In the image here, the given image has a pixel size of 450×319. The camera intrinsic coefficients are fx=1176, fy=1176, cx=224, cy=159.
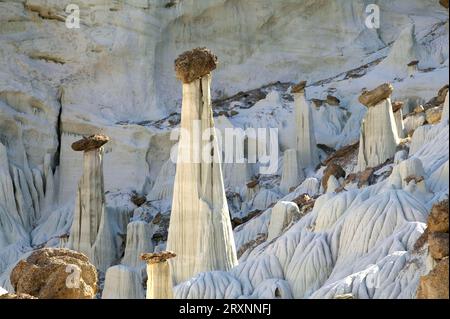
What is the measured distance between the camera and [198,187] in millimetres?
30891

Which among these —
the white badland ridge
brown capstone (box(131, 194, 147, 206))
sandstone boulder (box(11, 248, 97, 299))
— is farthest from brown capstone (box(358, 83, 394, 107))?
sandstone boulder (box(11, 248, 97, 299))

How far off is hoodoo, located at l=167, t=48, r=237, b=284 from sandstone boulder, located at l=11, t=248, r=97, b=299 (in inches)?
389

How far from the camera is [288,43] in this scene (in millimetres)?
56594

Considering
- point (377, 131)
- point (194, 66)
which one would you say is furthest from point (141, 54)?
point (194, 66)

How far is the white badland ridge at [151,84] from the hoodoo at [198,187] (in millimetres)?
4849

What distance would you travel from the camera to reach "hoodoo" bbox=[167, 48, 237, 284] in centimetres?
3027

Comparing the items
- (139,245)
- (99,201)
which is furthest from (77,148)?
(139,245)

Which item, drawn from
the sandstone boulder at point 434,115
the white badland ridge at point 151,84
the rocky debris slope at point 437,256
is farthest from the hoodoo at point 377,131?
the rocky debris slope at point 437,256

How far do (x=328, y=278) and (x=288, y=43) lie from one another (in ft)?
105

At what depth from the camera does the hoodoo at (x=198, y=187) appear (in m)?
30.3

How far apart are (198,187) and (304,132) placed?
611 inches

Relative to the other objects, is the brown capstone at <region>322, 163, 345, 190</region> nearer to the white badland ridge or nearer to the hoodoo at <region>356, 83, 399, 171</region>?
the hoodoo at <region>356, 83, 399, 171</region>

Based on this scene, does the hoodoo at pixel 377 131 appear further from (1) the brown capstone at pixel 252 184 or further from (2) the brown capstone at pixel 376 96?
(1) the brown capstone at pixel 252 184

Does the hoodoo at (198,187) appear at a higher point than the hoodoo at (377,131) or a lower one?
lower
